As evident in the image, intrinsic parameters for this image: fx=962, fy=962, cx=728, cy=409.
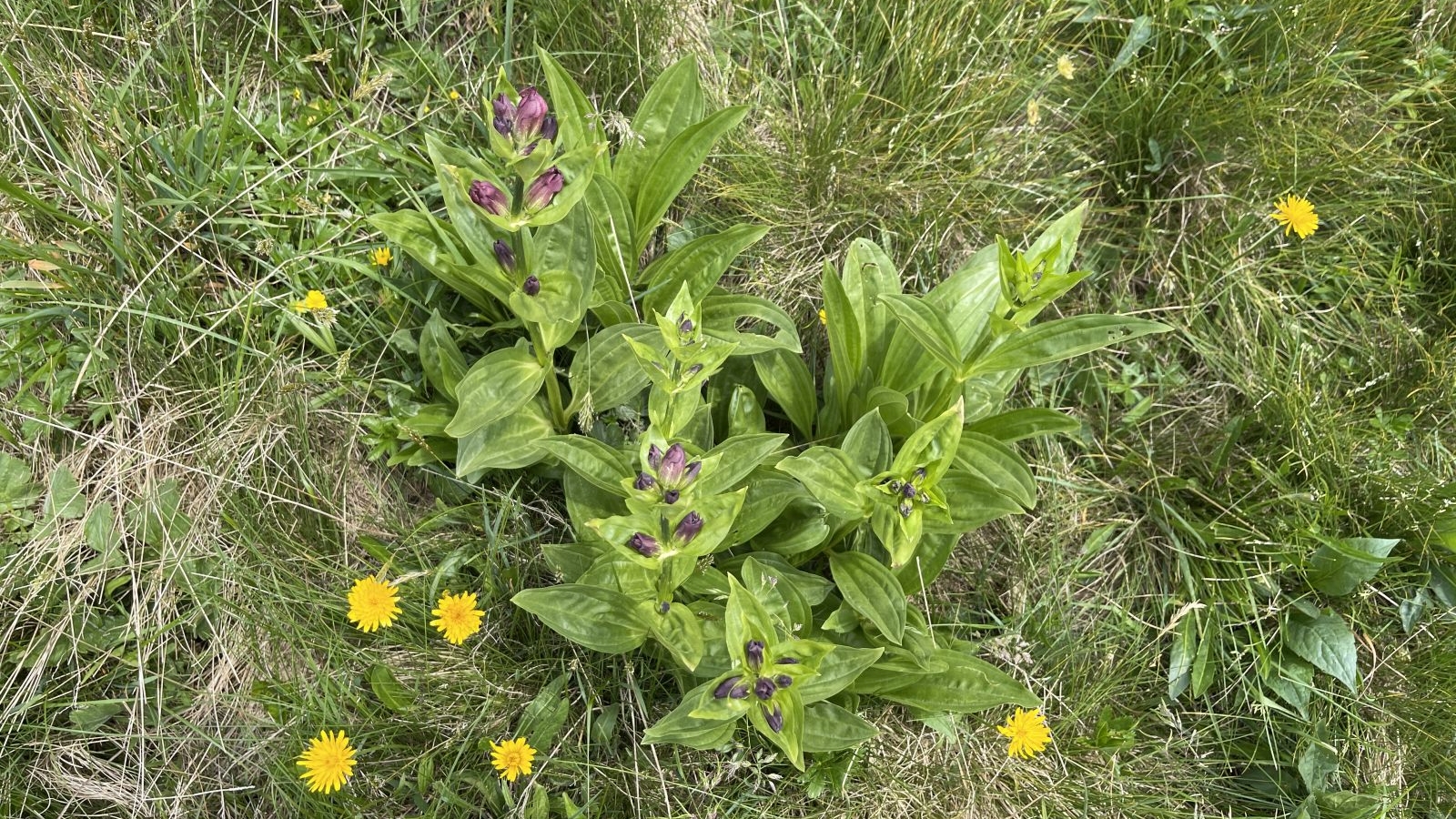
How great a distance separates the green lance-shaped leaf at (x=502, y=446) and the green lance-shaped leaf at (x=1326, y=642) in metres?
2.36

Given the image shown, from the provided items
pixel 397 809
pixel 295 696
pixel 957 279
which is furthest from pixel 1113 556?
pixel 295 696

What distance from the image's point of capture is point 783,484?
250cm

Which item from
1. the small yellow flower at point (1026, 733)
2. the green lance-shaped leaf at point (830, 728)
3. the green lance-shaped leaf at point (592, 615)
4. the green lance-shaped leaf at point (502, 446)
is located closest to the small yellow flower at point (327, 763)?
the green lance-shaped leaf at point (592, 615)

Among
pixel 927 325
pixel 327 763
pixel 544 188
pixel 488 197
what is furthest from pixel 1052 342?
pixel 327 763

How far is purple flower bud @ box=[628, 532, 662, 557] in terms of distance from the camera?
2.10 metres

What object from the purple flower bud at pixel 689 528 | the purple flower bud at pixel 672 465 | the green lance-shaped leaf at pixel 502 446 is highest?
the purple flower bud at pixel 672 465

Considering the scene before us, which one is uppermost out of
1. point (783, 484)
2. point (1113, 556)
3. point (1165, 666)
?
point (783, 484)

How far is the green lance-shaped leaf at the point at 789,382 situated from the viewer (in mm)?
2785

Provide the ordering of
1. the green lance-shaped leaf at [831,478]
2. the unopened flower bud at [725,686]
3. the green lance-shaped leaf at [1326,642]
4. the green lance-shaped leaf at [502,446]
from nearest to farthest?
the unopened flower bud at [725,686]
the green lance-shaped leaf at [831,478]
the green lance-shaped leaf at [502,446]
the green lance-shaped leaf at [1326,642]

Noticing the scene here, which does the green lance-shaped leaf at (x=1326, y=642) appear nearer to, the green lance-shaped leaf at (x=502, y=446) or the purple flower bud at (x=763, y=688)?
the purple flower bud at (x=763, y=688)

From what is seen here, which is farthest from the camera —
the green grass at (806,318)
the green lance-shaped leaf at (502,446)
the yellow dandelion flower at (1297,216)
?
the yellow dandelion flower at (1297,216)

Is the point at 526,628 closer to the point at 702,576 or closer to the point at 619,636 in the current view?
the point at 619,636

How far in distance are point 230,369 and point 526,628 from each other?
3.79 feet

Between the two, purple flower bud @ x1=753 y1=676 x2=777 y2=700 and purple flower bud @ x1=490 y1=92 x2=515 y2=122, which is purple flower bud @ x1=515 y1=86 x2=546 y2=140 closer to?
purple flower bud @ x1=490 y1=92 x2=515 y2=122
